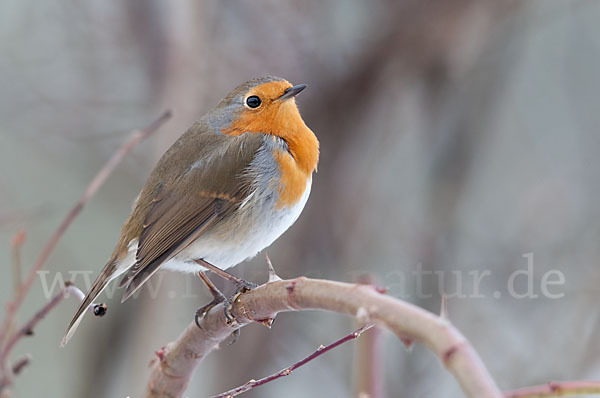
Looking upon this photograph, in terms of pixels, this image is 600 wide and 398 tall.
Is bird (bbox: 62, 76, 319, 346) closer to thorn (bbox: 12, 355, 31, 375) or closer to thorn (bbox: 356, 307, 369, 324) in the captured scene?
thorn (bbox: 12, 355, 31, 375)

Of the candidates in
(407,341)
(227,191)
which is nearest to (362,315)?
→ (407,341)

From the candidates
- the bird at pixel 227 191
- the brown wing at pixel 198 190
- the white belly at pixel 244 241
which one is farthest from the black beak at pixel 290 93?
the white belly at pixel 244 241

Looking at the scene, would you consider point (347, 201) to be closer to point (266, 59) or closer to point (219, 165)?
point (266, 59)

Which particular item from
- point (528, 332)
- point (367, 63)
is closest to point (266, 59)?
point (367, 63)

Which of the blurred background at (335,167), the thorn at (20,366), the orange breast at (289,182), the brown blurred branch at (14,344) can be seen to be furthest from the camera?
the blurred background at (335,167)

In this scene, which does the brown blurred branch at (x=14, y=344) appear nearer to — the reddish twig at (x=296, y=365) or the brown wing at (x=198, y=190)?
the reddish twig at (x=296, y=365)

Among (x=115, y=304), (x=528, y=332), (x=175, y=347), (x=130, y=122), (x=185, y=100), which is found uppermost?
(x=130, y=122)

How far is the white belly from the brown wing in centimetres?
6

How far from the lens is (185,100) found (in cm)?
389

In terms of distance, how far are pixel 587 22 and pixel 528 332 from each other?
2576mm

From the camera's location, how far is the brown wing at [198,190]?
97.3 inches

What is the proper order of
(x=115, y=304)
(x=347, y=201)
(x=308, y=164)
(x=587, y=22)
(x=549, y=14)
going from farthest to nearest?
(x=587, y=22)
(x=549, y=14)
(x=347, y=201)
(x=115, y=304)
(x=308, y=164)

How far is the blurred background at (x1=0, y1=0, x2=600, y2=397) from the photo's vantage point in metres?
4.07

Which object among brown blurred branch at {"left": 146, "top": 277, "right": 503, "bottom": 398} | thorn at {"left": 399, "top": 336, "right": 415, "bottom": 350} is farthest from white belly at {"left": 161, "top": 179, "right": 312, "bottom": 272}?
thorn at {"left": 399, "top": 336, "right": 415, "bottom": 350}
